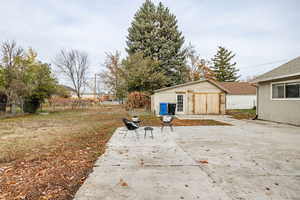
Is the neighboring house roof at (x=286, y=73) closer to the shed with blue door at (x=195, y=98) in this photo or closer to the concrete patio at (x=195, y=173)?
the shed with blue door at (x=195, y=98)

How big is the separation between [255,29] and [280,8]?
4.43m

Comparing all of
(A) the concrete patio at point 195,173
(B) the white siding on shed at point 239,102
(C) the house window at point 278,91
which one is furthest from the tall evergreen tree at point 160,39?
(A) the concrete patio at point 195,173

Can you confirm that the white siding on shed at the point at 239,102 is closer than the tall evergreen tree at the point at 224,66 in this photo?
Yes

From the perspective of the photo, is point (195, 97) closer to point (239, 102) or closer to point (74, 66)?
point (239, 102)

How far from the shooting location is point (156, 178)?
2.58 m

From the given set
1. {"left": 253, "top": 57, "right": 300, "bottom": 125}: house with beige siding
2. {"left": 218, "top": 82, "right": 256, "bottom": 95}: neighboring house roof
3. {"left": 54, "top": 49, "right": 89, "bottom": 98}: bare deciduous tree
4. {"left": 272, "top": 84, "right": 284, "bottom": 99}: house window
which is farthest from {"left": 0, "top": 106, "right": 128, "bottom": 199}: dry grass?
{"left": 54, "top": 49, "right": 89, "bottom": 98}: bare deciduous tree

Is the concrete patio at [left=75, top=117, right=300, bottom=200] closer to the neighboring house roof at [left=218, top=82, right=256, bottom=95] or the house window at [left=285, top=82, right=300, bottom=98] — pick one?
the house window at [left=285, top=82, right=300, bottom=98]

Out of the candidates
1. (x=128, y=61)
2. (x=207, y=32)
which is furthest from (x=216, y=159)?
(x=207, y=32)

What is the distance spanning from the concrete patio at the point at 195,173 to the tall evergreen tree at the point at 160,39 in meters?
18.9

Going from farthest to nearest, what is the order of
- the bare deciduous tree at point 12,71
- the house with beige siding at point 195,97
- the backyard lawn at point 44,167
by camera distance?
the house with beige siding at point 195,97 → the bare deciduous tree at point 12,71 → the backyard lawn at point 44,167

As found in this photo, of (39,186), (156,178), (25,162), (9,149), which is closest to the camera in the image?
(39,186)

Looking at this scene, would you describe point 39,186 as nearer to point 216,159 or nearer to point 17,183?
point 17,183

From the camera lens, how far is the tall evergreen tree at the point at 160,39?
886 inches

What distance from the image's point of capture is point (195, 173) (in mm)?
2762
